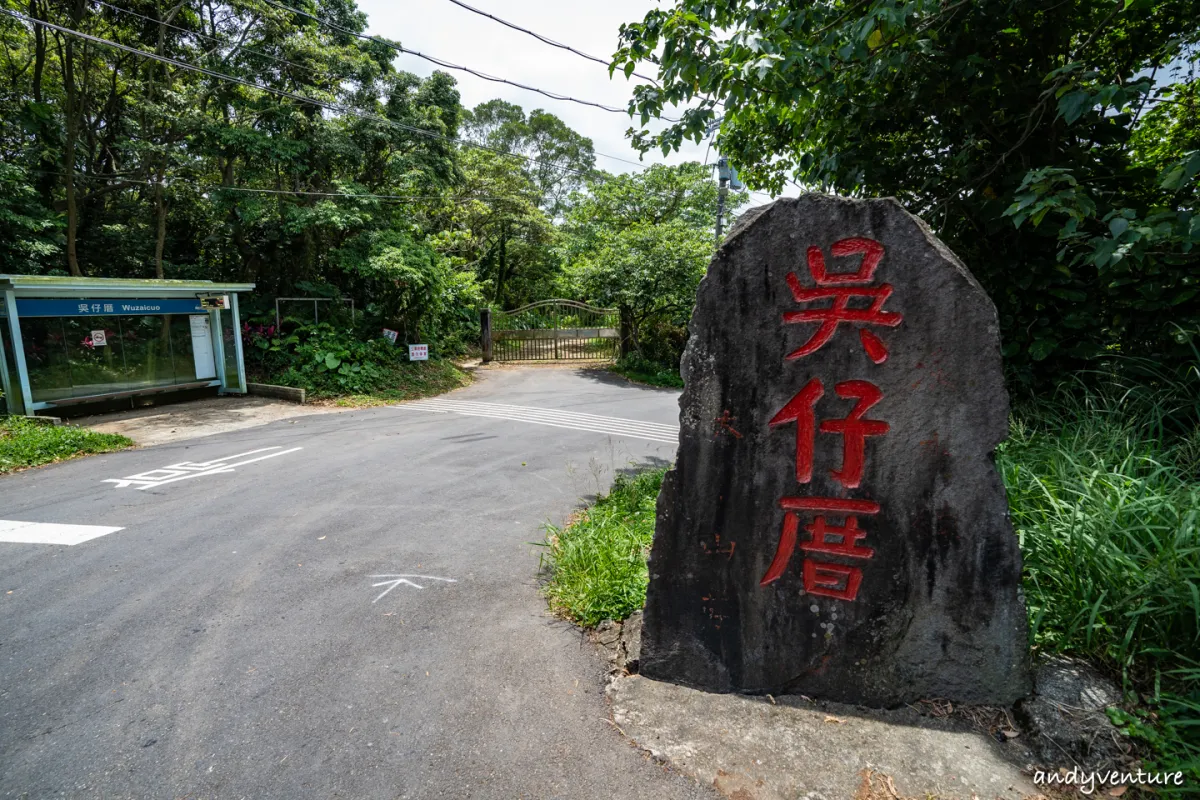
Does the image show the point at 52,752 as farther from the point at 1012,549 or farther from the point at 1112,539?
the point at 1112,539

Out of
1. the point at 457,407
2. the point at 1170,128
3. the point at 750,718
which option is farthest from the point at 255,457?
the point at 1170,128

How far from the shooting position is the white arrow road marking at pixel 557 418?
8680 mm

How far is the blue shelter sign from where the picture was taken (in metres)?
8.23

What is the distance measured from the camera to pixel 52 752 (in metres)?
2.29

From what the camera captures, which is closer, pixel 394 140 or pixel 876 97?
pixel 876 97

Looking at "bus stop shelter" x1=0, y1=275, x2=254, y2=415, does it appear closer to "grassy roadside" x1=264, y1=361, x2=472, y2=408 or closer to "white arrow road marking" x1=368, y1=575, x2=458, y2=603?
"grassy roadside" x1=264, y1=361, x2=472, y2=408

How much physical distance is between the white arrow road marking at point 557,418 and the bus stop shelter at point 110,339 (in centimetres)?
373

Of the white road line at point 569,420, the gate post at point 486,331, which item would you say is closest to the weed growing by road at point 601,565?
the white road line at point 569,420

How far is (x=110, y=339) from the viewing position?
→ 374 inches

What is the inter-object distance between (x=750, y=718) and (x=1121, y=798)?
1.22 m

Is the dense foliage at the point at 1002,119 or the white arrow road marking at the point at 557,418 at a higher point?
the dense foliage at the point at 1002,119

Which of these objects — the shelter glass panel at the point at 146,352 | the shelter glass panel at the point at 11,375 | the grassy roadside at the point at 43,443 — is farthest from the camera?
the shelter glass panel at the point at 146,352

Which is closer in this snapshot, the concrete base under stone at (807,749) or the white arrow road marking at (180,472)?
the concrete base under stone at (807,749)

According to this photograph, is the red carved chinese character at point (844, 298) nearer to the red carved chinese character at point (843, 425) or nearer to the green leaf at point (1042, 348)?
the red carved chinese character at point (843, 425)
